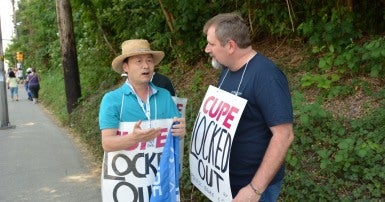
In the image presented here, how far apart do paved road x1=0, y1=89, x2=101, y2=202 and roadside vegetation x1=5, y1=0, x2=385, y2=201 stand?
54 cm

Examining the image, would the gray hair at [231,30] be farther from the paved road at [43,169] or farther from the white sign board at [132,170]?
→ the paved road at [43,169]

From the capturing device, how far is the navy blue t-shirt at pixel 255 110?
2.33m

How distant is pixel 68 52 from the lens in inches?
461

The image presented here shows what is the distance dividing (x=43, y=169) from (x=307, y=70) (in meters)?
4.66

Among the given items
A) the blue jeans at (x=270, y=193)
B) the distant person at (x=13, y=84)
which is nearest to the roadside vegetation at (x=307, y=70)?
the blue jeans at (x=270, y=193)

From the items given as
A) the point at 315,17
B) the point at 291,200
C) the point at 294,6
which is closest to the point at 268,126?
the point at 291,200

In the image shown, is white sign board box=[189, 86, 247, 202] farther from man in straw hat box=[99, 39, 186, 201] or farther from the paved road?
Answer: the paved road

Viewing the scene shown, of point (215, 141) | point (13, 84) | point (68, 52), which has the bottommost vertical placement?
point (13, 84)

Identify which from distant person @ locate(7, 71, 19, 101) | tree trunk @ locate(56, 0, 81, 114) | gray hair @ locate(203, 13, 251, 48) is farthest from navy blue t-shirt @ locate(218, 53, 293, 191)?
distant person @ locate(7, 71, 19, 101)

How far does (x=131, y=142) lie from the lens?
9.14ft

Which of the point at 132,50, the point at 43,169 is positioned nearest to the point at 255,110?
the point at 132,50

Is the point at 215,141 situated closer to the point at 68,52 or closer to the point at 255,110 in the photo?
the point at 255,110

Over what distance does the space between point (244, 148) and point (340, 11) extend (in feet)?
15.0

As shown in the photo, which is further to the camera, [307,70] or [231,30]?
[307,70]
